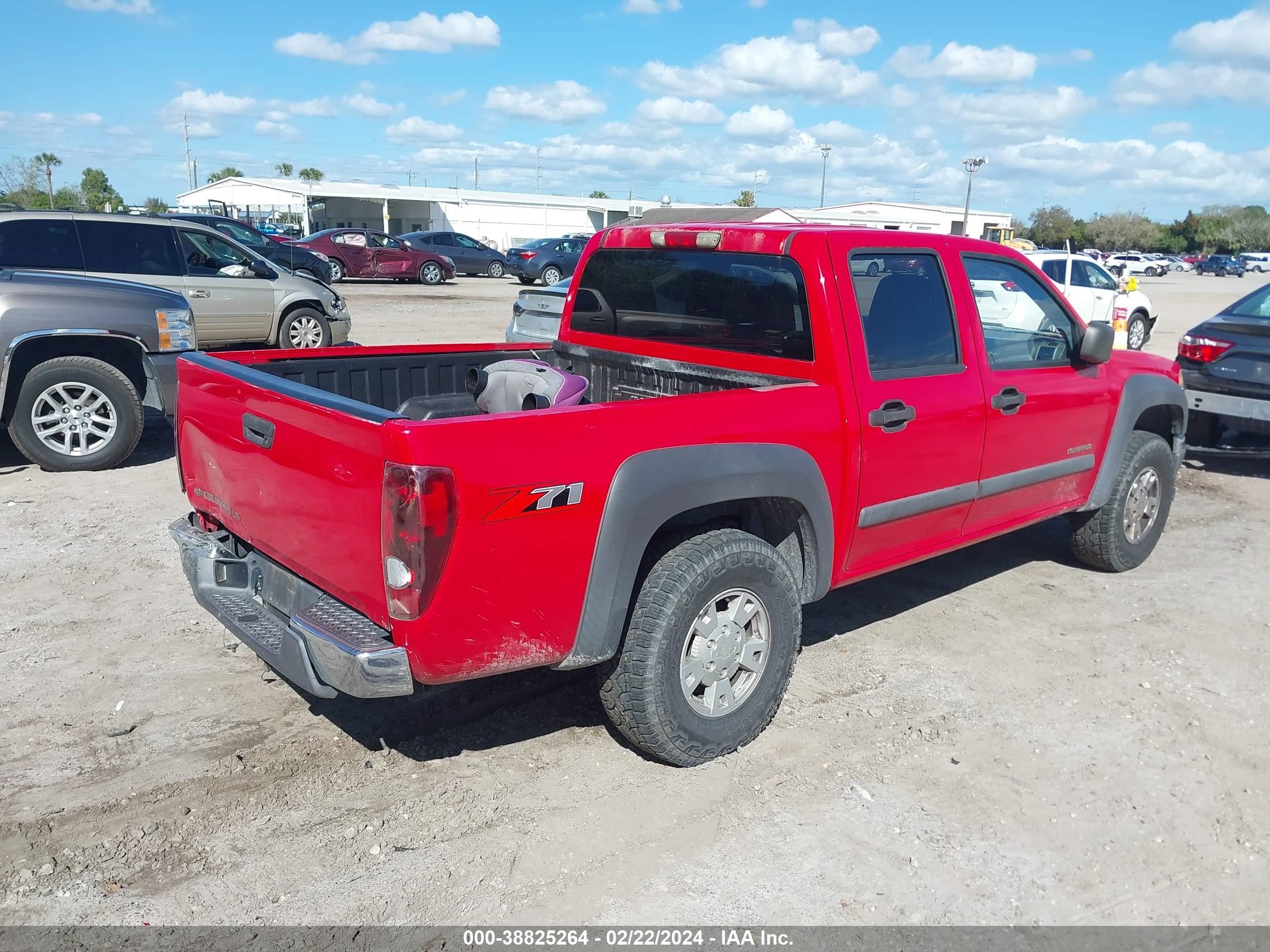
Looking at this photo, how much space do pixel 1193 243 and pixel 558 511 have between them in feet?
418

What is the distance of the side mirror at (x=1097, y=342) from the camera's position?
189 inches

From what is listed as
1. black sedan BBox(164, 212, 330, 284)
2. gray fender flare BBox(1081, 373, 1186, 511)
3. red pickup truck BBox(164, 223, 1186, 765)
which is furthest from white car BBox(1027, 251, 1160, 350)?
black sedan BBox(164, 212, 330, 284)

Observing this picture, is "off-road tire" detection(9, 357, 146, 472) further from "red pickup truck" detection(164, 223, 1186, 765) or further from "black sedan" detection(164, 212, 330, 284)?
"black sedan" detection(164, 212, 330, 284)

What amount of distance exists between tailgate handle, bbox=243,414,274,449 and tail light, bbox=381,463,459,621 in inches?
27.7

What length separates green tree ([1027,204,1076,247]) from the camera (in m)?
95.2

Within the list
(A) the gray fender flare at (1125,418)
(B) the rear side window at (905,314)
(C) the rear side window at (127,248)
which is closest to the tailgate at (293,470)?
(B) the rear side window at (905,314)

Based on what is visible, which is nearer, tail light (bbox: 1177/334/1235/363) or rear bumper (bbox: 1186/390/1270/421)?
rear bumper (bbox: 1186/390/1270/421)

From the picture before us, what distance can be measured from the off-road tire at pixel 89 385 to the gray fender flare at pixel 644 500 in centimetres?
547

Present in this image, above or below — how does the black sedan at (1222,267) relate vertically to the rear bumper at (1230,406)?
above

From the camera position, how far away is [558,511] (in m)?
3.00

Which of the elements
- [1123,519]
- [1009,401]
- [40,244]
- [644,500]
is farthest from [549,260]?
[644,500]

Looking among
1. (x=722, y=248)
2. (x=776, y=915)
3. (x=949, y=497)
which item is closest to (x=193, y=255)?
(x=722, y=248)

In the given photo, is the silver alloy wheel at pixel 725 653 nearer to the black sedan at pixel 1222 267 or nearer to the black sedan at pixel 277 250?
the black sedan at pixel 277 250

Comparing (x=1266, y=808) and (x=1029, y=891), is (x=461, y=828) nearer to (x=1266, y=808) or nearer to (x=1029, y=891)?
(x=1029, y=891)
